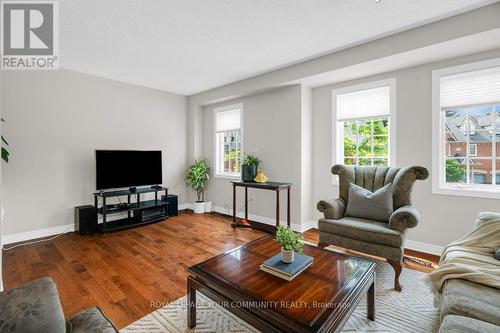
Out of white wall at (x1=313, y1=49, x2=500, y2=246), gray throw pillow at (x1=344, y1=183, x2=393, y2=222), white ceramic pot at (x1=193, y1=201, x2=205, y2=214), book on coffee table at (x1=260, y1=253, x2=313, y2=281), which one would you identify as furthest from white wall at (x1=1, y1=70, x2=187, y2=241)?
white wall at (x1=313, y1=49, x2=500, y2=246)

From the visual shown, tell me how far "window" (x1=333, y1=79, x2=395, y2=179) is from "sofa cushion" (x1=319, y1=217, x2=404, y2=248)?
134 cm

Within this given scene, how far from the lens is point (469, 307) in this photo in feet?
4.27

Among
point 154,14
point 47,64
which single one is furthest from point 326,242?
point 47,64

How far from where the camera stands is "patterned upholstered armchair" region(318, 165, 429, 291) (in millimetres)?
2279

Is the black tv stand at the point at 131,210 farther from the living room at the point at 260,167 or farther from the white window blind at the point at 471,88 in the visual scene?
the white window blind at the point at 471,88

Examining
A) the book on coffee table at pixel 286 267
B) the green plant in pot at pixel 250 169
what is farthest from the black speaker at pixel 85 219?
the book on coffee table at pixel 286 267

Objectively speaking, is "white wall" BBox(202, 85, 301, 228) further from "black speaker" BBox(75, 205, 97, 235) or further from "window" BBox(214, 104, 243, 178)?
"black speaker" BBox(75, 205, 97, 235)

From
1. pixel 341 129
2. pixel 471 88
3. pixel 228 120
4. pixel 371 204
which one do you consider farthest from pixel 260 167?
pixel 471 88

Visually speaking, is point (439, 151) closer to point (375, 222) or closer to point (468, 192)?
point (468, 192)

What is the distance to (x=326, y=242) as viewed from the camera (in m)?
2.71

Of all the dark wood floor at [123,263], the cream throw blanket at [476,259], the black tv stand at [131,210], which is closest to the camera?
the cream throw blanket at [476,259]

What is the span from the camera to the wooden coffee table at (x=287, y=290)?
123 centimetres

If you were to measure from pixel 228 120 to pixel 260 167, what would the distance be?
1.40m

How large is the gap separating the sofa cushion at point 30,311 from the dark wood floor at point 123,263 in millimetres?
978
